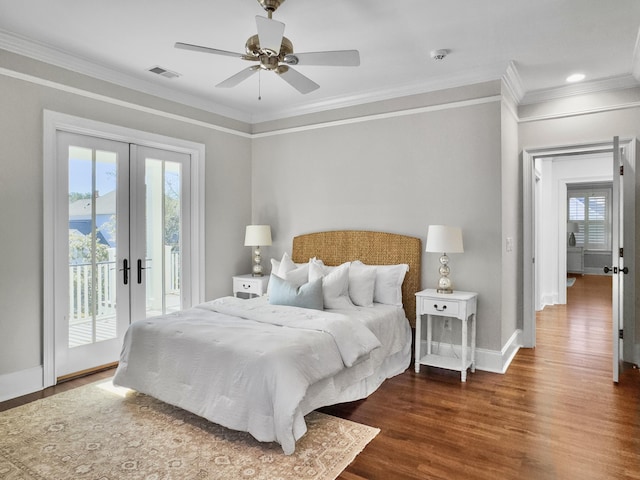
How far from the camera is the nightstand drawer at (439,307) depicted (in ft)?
11.8

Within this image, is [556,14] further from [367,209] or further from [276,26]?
[367,209]

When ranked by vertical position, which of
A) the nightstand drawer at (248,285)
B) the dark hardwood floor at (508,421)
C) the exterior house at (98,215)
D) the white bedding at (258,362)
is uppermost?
the exterior house at (98,215)

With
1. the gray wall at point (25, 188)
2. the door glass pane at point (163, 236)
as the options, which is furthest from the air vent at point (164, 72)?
the door glass pane at point (163, 236)

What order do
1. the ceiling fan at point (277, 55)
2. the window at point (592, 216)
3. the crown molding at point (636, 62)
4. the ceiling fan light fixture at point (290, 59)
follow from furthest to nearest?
the window at point (592, 216) → the crown molding at point (636, 62) → the ceiling fan light fixture at point (290, 59) → the ceiling fan at point (277, 55)

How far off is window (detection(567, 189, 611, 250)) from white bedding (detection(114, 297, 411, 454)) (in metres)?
10.2

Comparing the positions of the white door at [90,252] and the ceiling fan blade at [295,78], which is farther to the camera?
the white door at [90,252]

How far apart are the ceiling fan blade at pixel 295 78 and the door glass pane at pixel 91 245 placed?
2057 millimetres

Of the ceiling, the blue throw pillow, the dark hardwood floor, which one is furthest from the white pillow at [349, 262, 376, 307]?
the ceiling

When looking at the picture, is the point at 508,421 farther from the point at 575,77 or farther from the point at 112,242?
the point at 112,242

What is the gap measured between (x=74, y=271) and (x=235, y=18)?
256 centimetres

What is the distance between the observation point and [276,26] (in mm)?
2262

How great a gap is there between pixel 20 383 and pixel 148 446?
5.18ft

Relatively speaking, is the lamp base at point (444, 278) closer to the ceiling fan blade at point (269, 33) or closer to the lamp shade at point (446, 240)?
the lamp shade at point (446, 240)

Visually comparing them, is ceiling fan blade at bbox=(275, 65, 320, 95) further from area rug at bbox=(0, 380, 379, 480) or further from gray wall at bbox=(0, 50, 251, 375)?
area rug at bbox=(0, 380, 379, 480)
